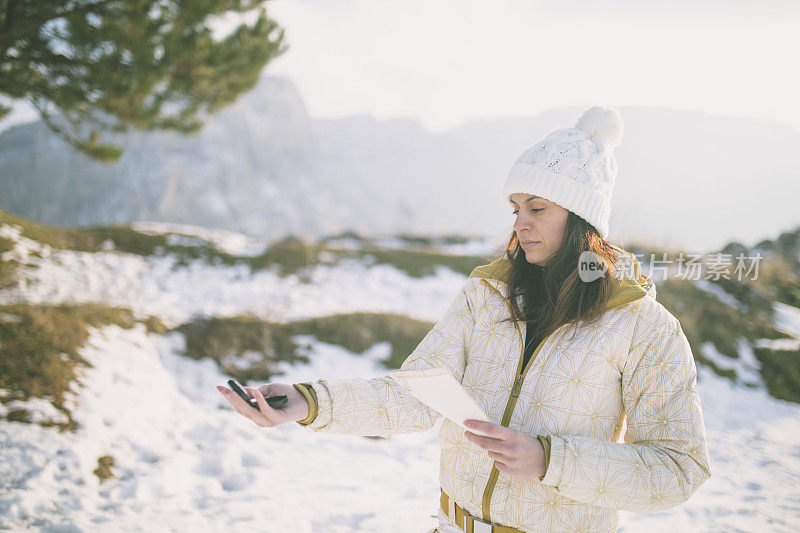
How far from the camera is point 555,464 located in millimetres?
1076

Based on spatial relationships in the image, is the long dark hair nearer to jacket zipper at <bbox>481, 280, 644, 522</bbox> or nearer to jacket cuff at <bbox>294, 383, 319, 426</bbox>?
jacket zipper at <bbox>481, 280, 644, 522</bbox>

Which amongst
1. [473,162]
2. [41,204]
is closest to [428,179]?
[473,162]

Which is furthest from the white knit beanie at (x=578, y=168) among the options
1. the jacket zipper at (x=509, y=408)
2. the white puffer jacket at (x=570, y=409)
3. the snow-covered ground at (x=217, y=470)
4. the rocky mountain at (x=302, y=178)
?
the rocky mountain at (x=302, y=178)

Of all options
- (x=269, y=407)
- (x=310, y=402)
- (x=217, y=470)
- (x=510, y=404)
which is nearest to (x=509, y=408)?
(x=510, y=404)

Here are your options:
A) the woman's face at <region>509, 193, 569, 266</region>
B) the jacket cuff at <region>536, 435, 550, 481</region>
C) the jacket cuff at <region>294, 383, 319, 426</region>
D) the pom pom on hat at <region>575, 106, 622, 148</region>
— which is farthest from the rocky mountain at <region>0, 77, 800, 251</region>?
the jacket cuff at <region>536, 435, 550, 481</region>

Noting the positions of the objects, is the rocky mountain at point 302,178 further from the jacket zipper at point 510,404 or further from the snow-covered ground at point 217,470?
the jacket zipper at point 510,404

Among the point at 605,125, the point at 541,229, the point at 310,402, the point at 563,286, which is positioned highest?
the point at 605,125

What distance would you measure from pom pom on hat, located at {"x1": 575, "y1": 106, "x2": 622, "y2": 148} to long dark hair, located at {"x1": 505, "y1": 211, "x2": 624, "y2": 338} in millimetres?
306

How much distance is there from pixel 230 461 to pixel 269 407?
2632mm

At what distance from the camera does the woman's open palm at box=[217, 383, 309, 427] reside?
1.20 m

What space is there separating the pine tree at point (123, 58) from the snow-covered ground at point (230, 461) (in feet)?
7.45

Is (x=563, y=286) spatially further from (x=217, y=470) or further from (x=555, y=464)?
(x=217, y=470)

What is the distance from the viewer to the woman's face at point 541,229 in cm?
150

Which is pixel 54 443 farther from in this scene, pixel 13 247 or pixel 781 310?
pixel 781 310
